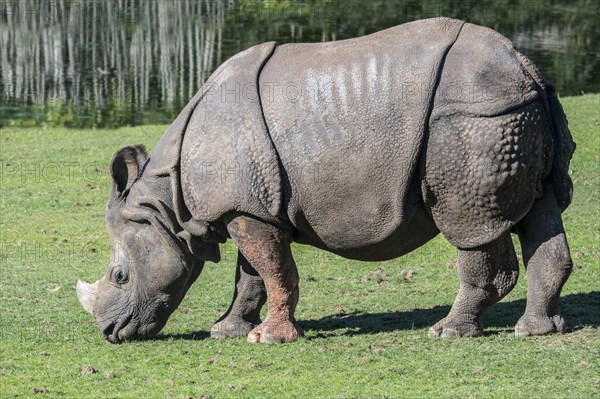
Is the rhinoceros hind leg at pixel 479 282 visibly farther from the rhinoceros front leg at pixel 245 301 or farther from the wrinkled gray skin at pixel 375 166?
the rhinoceros front leg at pixel 245 301

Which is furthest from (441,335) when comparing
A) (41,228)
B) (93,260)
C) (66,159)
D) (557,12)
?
(557,12)

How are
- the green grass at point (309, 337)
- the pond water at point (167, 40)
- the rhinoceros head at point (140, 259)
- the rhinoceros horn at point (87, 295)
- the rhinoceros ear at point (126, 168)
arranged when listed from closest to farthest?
the green grass at point (309, 337)
the rhinoceros head at point (140, 259)
the rhinoceros ear at point (126, 168)
the rhinoceros horn at point (87, 295)
the pond water at point (167, 40)

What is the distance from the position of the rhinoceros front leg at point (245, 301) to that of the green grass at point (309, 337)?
1.09ft

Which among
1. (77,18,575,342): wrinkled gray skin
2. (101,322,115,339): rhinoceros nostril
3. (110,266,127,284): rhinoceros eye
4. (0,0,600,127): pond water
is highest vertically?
(77,18,575,342): wrinkled gray skin

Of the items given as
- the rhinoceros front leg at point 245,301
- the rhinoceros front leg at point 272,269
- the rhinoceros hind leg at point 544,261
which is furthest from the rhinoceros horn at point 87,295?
the rhinoceros hind leg at point 544,261

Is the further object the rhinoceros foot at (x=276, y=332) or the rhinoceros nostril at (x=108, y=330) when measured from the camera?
the rhinoceros nostril at (x=108, y=330)

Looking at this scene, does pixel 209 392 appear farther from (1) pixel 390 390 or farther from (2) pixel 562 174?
(2) pixel 562 174

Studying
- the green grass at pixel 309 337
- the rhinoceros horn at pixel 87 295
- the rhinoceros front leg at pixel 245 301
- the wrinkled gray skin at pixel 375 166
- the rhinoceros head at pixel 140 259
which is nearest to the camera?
the green grass at pixel 309 337

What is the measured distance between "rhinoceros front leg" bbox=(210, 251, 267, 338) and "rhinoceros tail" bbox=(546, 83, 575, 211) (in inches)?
102

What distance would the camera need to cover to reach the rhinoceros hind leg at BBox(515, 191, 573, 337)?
870 cm

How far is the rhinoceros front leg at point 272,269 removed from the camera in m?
8.89

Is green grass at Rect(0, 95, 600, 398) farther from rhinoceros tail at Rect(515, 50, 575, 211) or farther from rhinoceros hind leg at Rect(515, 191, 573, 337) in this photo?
rhinoceros tail at Rect(515, 50, 575, 211)

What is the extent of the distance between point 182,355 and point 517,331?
2.55 metres

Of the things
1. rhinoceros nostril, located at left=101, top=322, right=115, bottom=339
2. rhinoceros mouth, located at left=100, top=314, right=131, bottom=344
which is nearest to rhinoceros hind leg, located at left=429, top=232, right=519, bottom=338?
rhinoceros mouth, located at left=100, top=314, right=131, bottom=344
